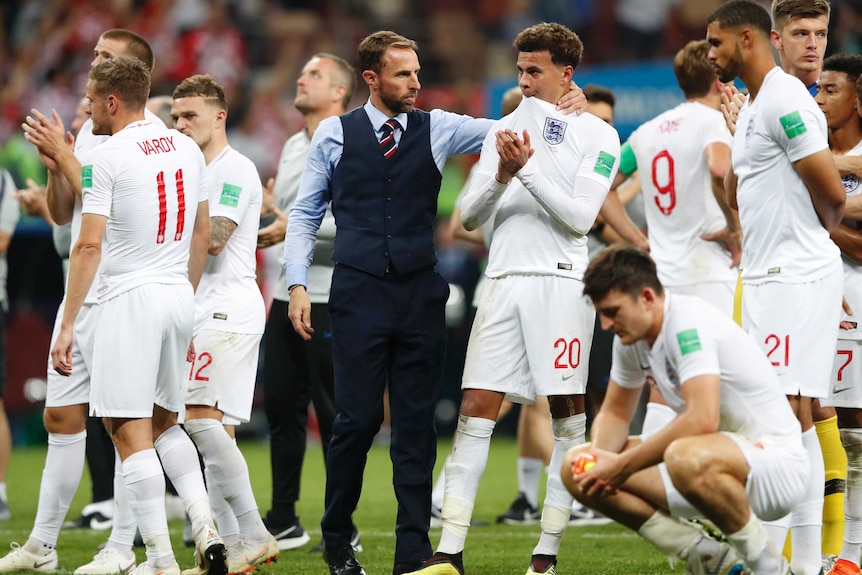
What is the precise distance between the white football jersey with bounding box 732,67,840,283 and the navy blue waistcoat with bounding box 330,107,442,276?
4.97ft

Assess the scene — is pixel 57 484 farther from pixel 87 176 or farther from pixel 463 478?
pixel 463 478

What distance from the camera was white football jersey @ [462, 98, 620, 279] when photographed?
5.93 m

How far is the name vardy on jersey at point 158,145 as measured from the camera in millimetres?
5902

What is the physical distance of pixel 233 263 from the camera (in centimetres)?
669

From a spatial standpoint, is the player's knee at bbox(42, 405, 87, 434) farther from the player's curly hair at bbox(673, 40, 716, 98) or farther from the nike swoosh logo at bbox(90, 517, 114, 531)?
the player's curly hair at bbox(673, 40, 716, 98)

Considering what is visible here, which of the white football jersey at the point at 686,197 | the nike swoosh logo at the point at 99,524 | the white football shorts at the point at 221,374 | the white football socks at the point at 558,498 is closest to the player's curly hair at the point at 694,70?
the white football jersey at the point at 686,197

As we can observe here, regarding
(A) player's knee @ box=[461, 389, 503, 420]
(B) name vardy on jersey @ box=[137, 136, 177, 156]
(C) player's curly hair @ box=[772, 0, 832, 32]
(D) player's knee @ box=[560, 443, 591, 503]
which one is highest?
(C) player's curly hair @ box=[772, 0, 832, 32]

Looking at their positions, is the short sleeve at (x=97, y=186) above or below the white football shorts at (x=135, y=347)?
above

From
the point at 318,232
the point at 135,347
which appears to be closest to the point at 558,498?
the point at 135,347

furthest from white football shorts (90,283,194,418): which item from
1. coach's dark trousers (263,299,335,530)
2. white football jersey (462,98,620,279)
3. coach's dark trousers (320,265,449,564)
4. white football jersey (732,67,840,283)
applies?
white football jersey (732,67,840,283)

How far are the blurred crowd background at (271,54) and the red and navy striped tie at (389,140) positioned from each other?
8.32 m

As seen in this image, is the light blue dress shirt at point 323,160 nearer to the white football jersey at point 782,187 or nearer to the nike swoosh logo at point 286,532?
the white football jersey at point 782,187

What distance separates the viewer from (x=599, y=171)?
5.91m

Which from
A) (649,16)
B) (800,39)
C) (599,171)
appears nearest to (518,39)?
(599,171)
